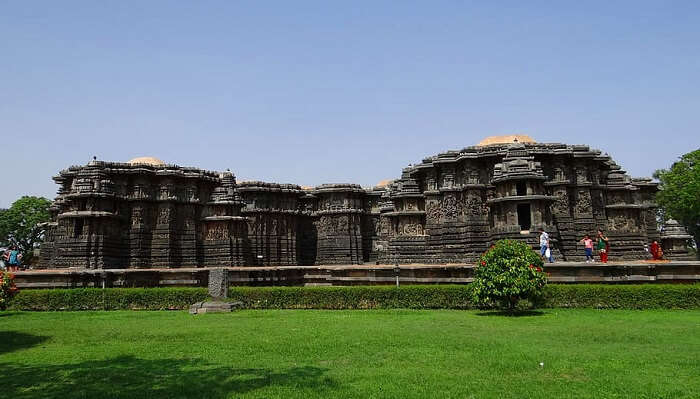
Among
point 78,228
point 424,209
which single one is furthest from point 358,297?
point 78,228

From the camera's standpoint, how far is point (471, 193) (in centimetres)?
3081

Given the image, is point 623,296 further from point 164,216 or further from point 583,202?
point 164,216

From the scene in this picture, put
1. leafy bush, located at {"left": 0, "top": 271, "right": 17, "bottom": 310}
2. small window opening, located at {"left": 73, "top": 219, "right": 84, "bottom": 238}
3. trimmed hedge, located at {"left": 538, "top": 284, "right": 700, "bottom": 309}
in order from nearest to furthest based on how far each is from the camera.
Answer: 1. leafy bush, located at {"left": 0, "top": 271, "right": 17, "bottom": 310}
2. trimmed hedge, located at {"left": 538, "top": 284, "right": 700, "bottom": 309}
3. small window opening, located at {"left": 73, "top": 219, "right": 84, "bottom": 238}

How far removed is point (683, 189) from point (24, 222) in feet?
250

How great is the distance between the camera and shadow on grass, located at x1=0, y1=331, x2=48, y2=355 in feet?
35.9

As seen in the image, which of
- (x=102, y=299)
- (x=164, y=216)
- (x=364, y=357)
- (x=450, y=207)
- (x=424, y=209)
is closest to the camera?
→ (x=364, y=357)

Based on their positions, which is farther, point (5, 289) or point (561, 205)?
point (561, 205)

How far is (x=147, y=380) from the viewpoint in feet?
25.0

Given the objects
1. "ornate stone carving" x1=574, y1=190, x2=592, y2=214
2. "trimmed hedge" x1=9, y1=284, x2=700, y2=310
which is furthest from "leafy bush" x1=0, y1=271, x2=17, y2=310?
"ornate stone carving" x1=574, y1=190, x2=592, y2=214

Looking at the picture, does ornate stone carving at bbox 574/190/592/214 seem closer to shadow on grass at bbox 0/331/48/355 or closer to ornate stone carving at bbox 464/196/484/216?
ornate stone carving at bbox 464/196/484/216

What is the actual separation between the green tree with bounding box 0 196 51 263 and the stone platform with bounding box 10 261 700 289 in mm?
45082

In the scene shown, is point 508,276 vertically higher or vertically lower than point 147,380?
higher

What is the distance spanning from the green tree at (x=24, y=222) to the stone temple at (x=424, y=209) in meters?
25.5

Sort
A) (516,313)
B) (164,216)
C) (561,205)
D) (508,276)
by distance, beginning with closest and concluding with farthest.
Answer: (508,276)
(516,313)
(561,205)
(164,216)
